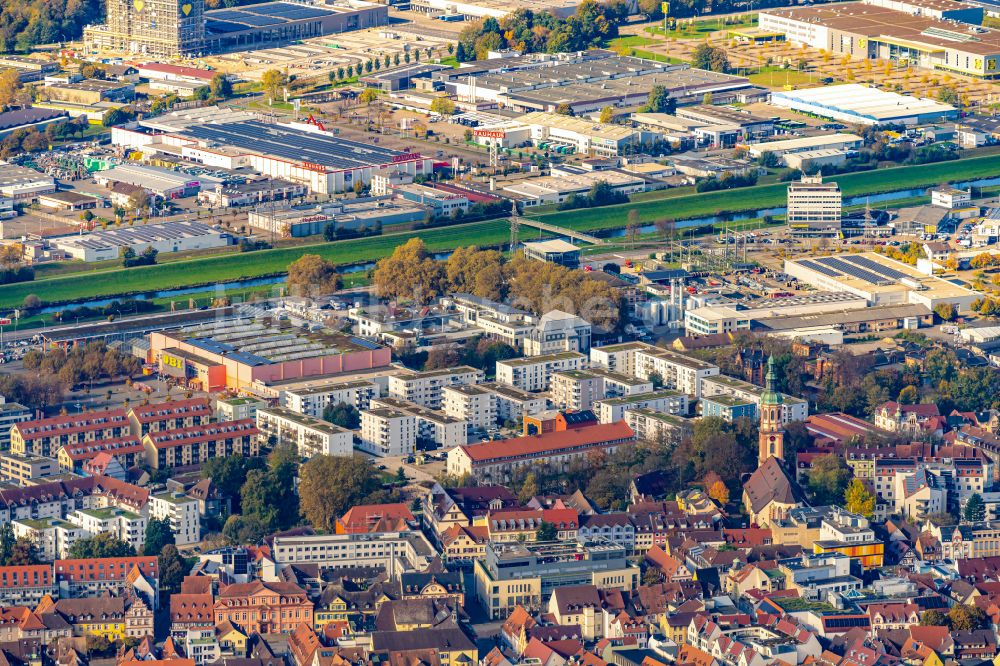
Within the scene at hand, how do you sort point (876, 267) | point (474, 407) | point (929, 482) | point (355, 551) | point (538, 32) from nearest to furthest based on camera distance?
point (355, 551) < point (929, 482) < point (474, 407) < point (876, 267) < point (538, 32)

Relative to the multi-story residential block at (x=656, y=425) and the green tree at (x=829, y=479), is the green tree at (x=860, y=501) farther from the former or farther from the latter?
the multi-story residential block at (x=656, y=425)

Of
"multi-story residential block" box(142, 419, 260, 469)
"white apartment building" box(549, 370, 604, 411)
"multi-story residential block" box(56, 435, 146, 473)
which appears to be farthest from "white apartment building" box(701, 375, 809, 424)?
"multi-story residential block" box(56, 435, 146, 473)

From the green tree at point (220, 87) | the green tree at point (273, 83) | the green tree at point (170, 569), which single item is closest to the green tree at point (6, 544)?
the green tree at point (170, 569)

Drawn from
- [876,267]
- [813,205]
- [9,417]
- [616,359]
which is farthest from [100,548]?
[813,205]

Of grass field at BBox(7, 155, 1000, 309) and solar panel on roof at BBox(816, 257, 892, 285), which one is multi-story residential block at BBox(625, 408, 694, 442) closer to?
solar panel on roof at BBox(816, 257, 892, 285)

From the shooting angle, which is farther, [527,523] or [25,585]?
[527,523]

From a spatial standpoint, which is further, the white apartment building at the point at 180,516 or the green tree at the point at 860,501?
the green tree at the point at 860,501

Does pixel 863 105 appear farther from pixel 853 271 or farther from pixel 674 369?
pixel 674 369
